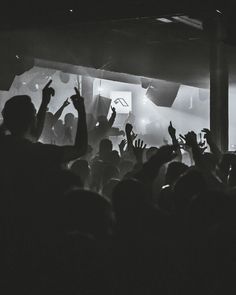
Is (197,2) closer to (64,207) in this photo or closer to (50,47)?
(64,207)

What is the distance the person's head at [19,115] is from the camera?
11.1 ft

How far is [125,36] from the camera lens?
859 cm

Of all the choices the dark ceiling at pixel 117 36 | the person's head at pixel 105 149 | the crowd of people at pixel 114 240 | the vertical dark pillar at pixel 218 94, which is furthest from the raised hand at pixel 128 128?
the vertical dark pillar at pixel 218 94

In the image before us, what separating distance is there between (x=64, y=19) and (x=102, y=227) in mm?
3679

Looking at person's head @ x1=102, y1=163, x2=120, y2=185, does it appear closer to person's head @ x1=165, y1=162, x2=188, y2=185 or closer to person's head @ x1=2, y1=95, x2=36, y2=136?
person's head @ x1=165, y1=162, x2=188, y2=185

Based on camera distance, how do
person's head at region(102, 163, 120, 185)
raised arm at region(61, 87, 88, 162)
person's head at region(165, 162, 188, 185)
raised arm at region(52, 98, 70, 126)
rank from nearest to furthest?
raised arm at region(61, 87, 88, 162)
person's head at region(165, 162, 188, 185)
person's head at region(102, 163, 120, 185)
raised arm at region(52, 98, 70, 126)

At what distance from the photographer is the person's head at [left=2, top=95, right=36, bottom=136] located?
3377 millimetres

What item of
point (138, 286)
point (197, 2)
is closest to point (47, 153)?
point (138, 286)

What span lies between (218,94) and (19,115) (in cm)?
435

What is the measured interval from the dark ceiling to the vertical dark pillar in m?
0.79

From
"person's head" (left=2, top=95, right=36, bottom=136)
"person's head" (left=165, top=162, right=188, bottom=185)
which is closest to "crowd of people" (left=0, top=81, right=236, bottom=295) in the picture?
"person's head" (left=2, top=95, right=36, bottom=136)

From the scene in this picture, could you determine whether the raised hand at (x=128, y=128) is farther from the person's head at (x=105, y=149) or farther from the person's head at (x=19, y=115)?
the person's head at (x=19, y=115)

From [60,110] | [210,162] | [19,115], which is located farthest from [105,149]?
[19,115]

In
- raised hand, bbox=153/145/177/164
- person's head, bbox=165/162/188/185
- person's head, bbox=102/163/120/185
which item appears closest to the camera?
raised hand, bbox=153/145/177/164
